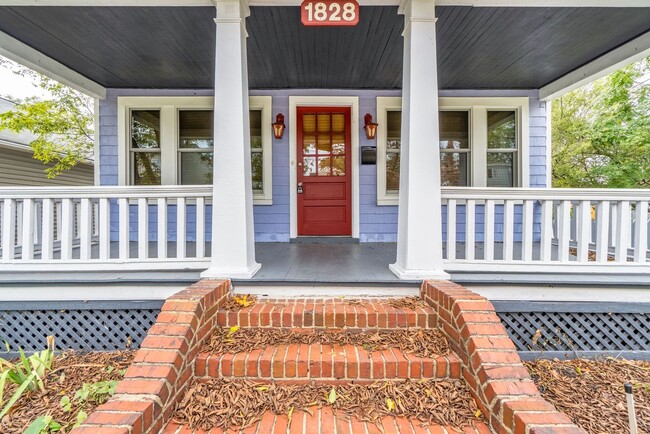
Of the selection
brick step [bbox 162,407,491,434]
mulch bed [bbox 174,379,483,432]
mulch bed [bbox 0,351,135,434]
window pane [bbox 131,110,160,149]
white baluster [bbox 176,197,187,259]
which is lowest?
mulch bed [bbox 0,351,135,434]

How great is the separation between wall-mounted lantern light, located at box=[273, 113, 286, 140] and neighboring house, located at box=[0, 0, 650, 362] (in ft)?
0.21

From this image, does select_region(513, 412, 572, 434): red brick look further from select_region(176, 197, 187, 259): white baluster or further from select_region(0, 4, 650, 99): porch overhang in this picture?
select_region(0, 4, 650, 99): porch overhang

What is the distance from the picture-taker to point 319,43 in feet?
11.6

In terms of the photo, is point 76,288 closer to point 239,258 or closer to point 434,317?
point 239,258

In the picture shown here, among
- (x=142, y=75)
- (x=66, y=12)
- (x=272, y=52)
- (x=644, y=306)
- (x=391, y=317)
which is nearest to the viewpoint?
(x=391, y=317)

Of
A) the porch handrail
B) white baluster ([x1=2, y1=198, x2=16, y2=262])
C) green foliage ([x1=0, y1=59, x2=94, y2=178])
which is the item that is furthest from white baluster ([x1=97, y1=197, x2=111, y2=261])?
green foliage ([x1=0, y1=59, x2=94, y2=178])

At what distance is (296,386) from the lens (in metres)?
1.93

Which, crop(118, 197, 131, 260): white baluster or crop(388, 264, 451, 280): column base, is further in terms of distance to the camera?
crop(118, 197, 131, 260): white baluster

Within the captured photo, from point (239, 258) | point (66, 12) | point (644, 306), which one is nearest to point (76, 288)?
point (239, 258)

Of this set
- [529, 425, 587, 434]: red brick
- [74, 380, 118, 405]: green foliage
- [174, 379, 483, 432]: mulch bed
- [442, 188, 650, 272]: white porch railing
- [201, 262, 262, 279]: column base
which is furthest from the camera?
[442, 188, 650, 272]: white porch railing

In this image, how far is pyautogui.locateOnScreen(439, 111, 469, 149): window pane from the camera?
16.2ft

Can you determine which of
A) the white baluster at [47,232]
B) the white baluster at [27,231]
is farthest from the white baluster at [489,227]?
the white baluster at [27,231]

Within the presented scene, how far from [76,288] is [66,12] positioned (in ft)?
8.42

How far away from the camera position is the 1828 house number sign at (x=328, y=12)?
2.60 meters
